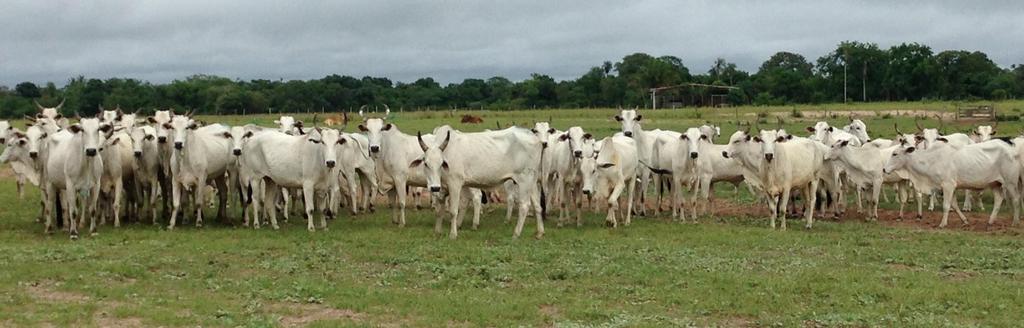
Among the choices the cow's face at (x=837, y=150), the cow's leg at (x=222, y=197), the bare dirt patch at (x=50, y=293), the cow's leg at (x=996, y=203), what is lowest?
the cow's leg at (x=996, y=203)

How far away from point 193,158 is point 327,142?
2647 millimetres

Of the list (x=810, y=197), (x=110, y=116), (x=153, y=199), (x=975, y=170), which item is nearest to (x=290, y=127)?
(x=110, y=116)

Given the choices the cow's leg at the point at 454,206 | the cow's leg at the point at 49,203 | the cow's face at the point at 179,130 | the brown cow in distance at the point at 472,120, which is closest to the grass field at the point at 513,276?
the cow's leg at the point at 49,203

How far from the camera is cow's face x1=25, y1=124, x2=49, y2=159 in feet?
54.2

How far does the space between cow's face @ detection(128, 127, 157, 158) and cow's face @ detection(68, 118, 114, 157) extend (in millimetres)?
1216

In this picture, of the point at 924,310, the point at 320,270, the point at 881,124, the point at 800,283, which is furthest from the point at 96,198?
the point at 881,124

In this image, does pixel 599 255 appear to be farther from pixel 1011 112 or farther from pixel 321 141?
pixel 1011 112

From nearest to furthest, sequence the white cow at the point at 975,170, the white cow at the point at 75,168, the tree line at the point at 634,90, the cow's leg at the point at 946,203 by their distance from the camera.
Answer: the white cow at the point at 75,168 < the cow's leg at the point at 946,203 < the white cow at the point at 975,170 < the tree line at the point at 634,90

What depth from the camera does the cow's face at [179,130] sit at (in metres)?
17.4

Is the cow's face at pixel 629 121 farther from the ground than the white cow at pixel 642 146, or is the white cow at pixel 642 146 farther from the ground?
the cow's face at pixel 629 121

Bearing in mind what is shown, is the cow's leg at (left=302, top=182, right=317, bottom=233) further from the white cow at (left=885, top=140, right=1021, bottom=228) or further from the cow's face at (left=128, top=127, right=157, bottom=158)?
the white cow at (left=885, top=140, right=1021, bottom=228)

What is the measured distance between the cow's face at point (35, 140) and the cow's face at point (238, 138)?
3.05 metres

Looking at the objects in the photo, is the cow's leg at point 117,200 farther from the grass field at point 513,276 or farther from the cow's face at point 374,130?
the cow's face at point 374,130

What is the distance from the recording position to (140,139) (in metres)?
17.8
